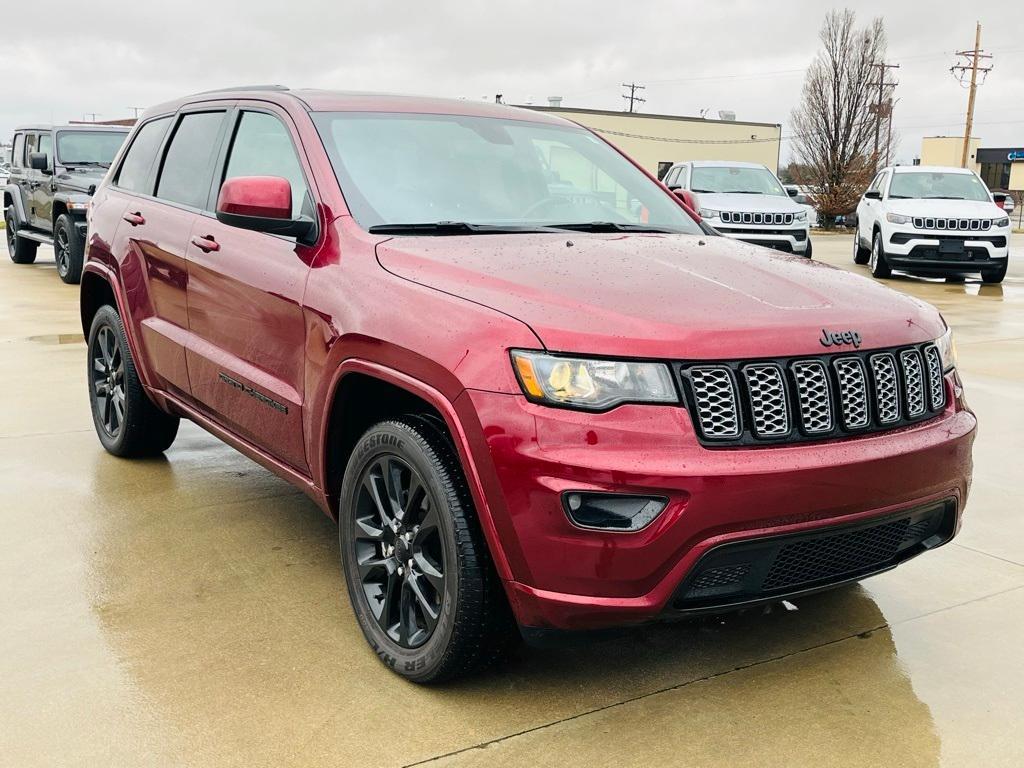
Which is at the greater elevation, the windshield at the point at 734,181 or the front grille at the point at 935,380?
the windshield at the point at 734,181

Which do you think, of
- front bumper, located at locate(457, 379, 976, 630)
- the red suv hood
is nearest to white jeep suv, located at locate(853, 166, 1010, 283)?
the red suv hood

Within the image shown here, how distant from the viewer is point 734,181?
635 inches

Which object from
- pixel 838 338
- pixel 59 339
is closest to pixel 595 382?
pixel 838 338

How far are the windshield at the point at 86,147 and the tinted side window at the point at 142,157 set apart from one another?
914 cm

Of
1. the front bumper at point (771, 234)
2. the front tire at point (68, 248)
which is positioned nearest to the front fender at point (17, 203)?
the front tire at point (68, 248)

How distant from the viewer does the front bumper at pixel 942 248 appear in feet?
49.8

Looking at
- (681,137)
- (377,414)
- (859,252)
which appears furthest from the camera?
(681,137)

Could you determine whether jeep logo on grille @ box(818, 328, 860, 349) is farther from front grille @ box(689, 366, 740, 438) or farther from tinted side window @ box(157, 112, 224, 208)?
tinted side window @ box(157, 112, 224, 208)

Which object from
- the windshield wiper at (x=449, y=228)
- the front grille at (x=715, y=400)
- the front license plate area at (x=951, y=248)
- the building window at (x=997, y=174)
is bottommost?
the front grille at (x=715, y=400)

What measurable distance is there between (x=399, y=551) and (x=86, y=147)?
12474mm

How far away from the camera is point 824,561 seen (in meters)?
2.85

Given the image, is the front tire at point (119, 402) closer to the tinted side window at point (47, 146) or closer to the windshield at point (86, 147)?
the windshield at point (86, 147)

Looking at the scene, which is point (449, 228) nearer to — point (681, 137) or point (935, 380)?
point (935, 380)

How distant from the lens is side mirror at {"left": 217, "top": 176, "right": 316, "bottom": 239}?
3447mm
